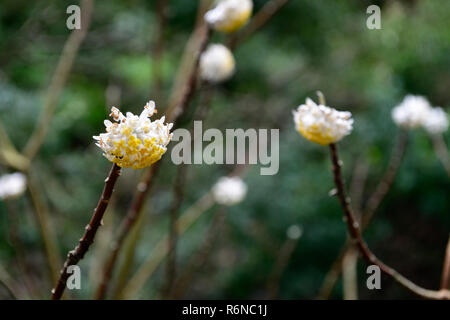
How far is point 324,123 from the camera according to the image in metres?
0.39

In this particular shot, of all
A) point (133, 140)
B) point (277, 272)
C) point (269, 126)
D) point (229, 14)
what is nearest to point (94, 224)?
point (133, 140)

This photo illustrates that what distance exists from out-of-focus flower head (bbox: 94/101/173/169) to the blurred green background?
462mm

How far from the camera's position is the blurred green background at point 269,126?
1060 millimetres

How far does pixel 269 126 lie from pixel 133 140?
151 centimetres

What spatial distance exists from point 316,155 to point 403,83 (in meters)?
0.37

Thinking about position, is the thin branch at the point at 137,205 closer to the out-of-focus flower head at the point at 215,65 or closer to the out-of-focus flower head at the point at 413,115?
the out-of-focus flower head at the point at 215,65

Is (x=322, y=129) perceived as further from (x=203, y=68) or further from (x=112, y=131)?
(x=203, y=68)

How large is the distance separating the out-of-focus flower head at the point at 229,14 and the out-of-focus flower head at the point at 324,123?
0.74 ft

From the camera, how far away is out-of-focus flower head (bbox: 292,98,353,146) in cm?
39

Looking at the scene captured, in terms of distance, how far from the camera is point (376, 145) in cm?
109


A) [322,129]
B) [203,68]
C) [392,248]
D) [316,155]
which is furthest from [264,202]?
[322,129]

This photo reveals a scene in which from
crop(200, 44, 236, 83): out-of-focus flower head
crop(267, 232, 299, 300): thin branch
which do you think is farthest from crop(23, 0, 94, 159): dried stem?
crop(267, 232, 299, 300): thin branch

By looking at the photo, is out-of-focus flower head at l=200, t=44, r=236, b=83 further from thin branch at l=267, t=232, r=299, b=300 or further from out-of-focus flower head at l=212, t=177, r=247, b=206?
thin branch at l=267, t=232, r=299, b=300

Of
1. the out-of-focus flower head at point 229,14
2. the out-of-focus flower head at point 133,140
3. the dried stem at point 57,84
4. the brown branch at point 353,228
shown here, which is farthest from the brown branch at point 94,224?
the dried stem at point 57,84
